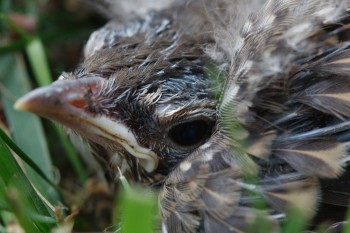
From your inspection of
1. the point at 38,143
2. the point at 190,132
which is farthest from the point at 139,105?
the point at 38,143

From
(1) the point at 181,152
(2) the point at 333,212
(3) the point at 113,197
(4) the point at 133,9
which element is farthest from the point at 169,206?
(4) the point at 133,9

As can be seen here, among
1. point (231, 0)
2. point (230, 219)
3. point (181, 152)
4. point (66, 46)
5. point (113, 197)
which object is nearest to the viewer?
point (230, 219)

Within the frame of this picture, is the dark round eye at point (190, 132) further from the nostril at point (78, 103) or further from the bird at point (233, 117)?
the nostril at point (78, 103)

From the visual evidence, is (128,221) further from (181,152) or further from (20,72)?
(20,72)

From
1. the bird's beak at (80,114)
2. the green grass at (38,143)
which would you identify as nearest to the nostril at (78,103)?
the bird's beak at (80,114)

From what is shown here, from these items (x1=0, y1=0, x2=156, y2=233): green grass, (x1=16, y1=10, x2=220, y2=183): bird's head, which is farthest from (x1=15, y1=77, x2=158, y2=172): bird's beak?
(x1=0, y1=0, x2=156, y2=233): green grass

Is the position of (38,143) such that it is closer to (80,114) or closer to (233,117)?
(80,114)

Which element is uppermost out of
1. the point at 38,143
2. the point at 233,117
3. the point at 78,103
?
the point at 78,103

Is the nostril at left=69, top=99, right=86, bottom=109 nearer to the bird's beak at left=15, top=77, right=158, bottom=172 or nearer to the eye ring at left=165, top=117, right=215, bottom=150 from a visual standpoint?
the bird's beak at left=15, top=77, right=158, bottom=172
